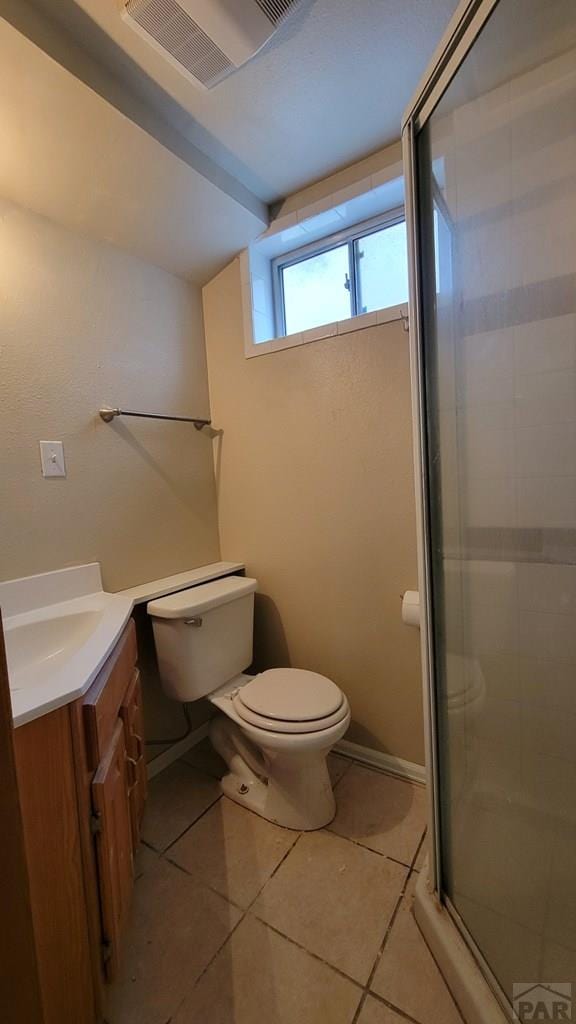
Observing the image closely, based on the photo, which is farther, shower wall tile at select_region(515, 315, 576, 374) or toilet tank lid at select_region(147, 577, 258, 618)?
toilet tank lid at select_region(147, 577, 258, 618)

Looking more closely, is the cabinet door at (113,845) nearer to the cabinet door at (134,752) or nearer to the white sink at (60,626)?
the cabinet door at (134,752)

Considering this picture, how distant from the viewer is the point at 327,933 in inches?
39.8

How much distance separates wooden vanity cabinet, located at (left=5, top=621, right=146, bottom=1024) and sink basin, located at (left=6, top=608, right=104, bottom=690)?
0.26 m

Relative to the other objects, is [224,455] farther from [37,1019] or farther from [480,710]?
[37,1019]

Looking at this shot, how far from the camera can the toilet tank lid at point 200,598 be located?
1.37 metres

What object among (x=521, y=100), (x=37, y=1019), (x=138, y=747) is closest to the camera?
(x=37, y=1019)

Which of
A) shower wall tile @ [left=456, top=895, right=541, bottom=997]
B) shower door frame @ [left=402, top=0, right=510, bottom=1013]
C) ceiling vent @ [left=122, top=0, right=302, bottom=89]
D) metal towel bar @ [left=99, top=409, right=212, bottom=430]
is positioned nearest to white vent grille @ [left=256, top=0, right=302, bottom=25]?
ceiling vent @ [left=122, top=0, right=302, bottom=89]

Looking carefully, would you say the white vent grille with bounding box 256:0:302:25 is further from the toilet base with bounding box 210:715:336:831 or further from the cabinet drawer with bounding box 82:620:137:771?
the toilet base with bounding box 210:715:336:831

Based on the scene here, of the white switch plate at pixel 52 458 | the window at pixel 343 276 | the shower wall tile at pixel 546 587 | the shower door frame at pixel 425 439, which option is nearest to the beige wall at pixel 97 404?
the white switch plate at pixel 52 458

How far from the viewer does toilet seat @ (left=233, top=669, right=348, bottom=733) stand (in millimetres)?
1231

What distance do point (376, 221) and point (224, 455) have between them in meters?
1.11

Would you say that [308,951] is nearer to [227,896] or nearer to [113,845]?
[227,896]

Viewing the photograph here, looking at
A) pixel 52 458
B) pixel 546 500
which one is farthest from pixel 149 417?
pixel 546 500

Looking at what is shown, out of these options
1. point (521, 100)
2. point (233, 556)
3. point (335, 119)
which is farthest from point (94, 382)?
point (521, 100)
